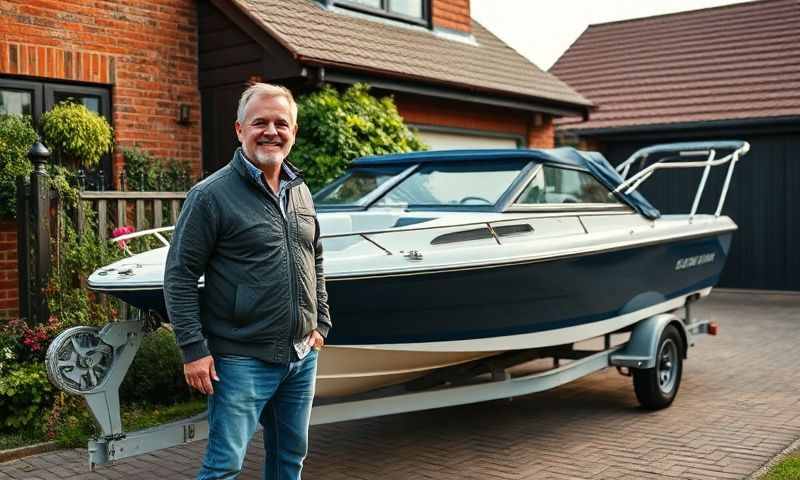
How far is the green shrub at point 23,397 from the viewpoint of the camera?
6156mm

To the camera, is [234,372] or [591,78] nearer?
[234,372]

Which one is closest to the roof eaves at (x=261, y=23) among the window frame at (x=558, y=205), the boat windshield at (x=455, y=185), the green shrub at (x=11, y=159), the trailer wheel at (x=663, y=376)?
the green shrub at (x=11, y=159)

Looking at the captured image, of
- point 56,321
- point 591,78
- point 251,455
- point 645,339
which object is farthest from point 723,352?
point 591,78

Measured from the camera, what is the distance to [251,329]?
3.38 metres

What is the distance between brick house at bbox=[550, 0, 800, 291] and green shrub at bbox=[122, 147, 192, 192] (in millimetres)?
7154

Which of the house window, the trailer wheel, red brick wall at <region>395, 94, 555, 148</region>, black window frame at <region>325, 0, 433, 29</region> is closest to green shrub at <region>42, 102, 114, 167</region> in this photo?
the house window

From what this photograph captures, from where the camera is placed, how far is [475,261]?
17.6 feet

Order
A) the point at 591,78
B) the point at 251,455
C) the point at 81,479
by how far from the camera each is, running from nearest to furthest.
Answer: the point at 81,479
the point at 251,455
the point at 591,78

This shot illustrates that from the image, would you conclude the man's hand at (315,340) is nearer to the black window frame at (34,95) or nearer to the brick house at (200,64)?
the brick house at (200,64)

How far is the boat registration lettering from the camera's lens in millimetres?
7609

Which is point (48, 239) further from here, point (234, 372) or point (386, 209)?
point (234, 372)

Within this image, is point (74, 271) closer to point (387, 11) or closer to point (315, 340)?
point (315, 340)

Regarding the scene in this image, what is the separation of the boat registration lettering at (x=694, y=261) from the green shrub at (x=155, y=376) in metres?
4.15

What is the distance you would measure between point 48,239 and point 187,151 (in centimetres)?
297
